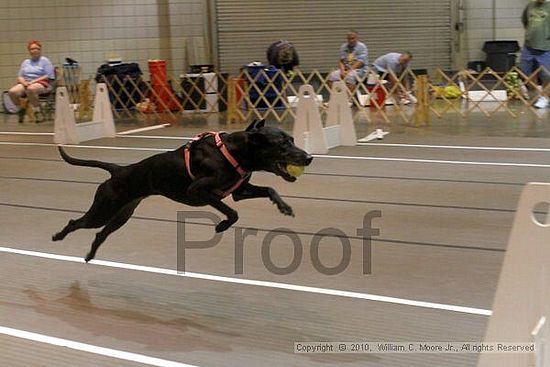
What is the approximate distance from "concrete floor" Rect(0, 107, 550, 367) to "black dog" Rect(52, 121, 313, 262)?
0.50m

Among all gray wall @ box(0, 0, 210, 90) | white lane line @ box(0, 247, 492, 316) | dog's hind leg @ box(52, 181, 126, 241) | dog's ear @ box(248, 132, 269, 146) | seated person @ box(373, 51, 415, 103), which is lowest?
white lane line @ box(0, 247, 492, 316)

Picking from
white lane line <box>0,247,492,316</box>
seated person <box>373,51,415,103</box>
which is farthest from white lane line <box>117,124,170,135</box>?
white lane line <box>0,247,492,316</box>

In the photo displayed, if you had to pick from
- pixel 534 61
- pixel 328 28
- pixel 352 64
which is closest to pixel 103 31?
pixel 328 28

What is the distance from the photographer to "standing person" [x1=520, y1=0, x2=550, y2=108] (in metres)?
11.4

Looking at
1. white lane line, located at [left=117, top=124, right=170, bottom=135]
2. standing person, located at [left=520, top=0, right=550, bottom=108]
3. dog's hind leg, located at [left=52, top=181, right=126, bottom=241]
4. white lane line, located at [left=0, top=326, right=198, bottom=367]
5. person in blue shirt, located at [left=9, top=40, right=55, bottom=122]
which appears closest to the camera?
white lane line, located at [left=0, top=326, right=198, bottom=367]

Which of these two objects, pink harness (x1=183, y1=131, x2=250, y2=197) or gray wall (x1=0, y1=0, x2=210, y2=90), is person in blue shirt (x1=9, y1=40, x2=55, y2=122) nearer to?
gray wall (x1=0, y1=0, x2=210, y2=90)

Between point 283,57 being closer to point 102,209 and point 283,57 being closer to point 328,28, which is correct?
point 328,28

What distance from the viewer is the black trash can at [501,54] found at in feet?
53.9

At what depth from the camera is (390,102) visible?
1335cm

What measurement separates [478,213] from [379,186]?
48.5 inches

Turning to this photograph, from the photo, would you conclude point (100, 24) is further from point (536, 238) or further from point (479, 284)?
point (536, 238)

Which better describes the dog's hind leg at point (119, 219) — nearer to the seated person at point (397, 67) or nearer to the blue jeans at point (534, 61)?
the blue jeans at point (534, 61)

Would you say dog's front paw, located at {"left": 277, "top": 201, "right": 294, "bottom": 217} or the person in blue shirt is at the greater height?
the person in blue shirt

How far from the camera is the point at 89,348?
3051 mm
